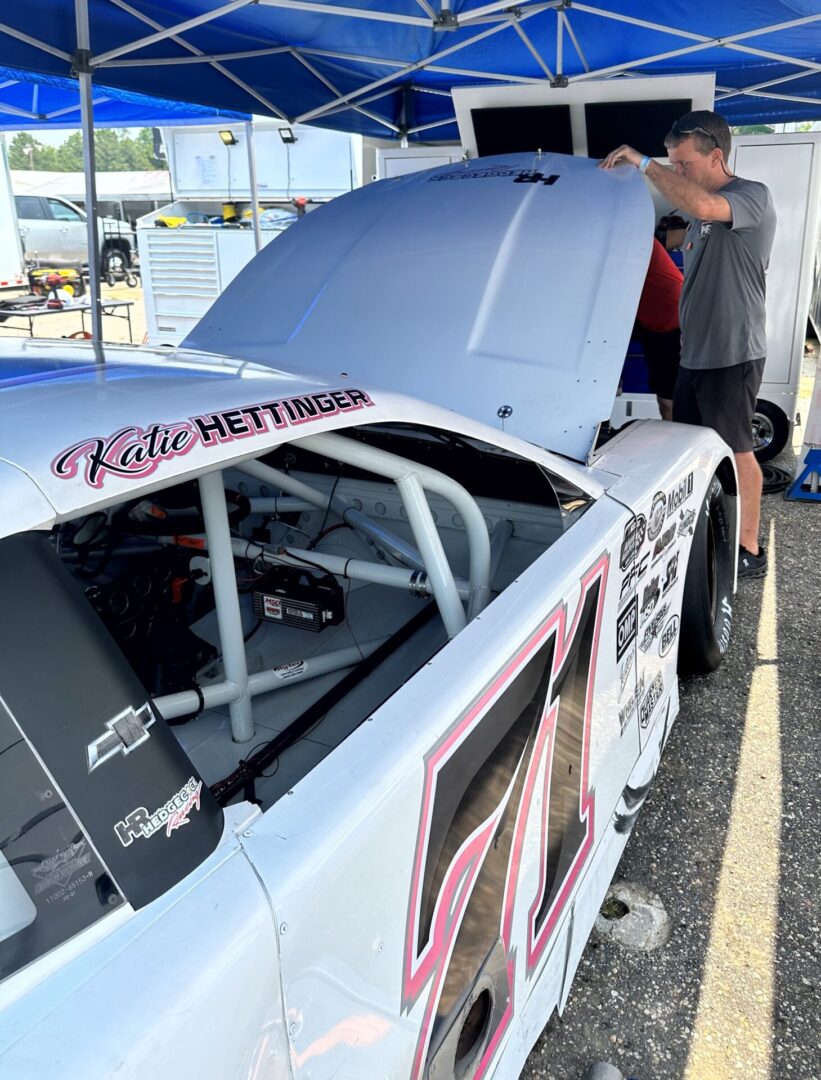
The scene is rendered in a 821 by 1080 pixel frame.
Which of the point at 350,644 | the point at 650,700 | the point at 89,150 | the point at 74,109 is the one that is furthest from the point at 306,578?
the point at 74,109

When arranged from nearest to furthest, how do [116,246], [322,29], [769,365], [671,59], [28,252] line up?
[322,29] < [671,59] < [769,365] < [28,252] < [116,246]

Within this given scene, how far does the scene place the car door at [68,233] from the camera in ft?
63.8

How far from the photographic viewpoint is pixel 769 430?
5.57m

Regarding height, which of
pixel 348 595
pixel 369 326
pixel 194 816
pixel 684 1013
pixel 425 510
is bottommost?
pixel 684 1013

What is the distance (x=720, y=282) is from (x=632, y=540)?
6.49 ft

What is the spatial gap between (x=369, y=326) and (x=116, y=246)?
23.2m

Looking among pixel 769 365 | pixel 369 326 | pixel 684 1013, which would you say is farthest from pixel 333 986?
pixel 769 365

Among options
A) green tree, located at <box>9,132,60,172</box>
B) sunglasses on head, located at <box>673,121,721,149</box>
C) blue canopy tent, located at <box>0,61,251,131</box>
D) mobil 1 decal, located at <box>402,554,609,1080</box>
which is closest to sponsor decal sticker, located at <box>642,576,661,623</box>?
mobil 1 decal, located at <box>402,554,609,1080</box>

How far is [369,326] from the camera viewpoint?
248cm

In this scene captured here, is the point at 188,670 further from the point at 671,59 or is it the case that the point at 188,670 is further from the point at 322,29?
the point at 671,59

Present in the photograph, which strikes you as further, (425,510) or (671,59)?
(671,59)

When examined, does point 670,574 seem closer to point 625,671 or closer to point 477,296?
point 625,671

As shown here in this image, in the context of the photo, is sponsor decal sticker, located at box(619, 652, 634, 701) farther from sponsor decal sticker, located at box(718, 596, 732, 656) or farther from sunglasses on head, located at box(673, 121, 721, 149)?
sunglasses on head, located at box(673, 121, 721, 149)

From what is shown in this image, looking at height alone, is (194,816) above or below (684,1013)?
above
